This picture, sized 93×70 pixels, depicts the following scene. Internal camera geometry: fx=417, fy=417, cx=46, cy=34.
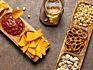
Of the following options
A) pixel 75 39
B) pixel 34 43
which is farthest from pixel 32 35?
pixel 75 39

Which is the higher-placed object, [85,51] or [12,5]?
[12,5]

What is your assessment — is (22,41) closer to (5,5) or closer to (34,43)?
(34,43)

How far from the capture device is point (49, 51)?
1462 millimetres

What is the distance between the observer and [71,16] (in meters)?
1.51

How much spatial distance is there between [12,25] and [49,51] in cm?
16

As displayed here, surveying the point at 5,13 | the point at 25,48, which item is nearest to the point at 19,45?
the point at 25,48

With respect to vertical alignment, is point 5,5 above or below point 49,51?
above

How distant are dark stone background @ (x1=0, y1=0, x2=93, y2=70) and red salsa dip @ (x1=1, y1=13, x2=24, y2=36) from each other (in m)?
0.03

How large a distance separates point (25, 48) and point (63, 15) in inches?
7.7

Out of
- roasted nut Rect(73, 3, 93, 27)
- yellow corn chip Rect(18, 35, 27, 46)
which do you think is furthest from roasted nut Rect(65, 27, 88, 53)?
yellow corn chip Rect(18, 35, 27, 46)

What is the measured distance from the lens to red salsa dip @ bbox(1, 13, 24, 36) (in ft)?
4.81

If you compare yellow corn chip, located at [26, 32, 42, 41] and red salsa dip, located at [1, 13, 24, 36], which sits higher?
red salsa dip, located at [1, 13, 24, 36]

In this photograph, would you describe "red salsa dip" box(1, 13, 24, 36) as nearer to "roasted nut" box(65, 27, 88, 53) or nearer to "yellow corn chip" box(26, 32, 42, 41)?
"yellow corn chip" box(26, 32, 42, 41)

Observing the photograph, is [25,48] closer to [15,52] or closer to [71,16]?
[15,52]
